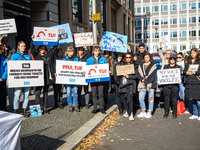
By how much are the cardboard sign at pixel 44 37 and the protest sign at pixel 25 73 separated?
1.21 meters

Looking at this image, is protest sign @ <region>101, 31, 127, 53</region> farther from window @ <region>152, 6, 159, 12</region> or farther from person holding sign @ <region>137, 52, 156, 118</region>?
window @ <region>152, 6, 159, 12</region>

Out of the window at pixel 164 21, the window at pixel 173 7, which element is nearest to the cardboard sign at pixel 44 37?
the window at pixel 164 21

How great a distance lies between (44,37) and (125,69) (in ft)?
9.53

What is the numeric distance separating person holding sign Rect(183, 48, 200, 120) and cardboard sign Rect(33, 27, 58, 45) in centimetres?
421

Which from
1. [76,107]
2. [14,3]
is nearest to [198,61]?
[76,107]

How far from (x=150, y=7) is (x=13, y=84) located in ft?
223

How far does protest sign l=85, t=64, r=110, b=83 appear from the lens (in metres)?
6.60

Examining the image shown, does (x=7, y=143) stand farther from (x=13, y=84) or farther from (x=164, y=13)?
(x=164, y=13)

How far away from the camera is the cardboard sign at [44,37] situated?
7383 mm

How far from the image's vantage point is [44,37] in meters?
7.42

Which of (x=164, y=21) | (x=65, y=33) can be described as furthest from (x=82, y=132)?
(x=164, y=21)

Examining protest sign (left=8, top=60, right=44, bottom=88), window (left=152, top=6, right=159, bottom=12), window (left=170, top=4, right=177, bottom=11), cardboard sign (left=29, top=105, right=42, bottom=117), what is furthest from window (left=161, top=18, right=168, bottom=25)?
cardboard sign (left=29, top=105, right=42, bottom=117)

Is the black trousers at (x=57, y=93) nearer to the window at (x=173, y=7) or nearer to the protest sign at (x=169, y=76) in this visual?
the protest sign at (x=169, y=76)

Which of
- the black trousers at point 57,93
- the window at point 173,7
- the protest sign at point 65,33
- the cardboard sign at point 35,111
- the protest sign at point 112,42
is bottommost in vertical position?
the cardboard sign at point 35,111
